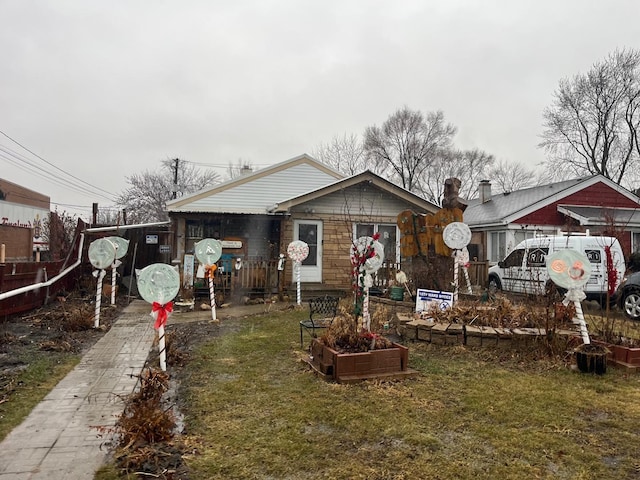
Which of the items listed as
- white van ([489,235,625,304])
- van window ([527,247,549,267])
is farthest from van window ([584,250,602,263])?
van window ([527,247,549,267])

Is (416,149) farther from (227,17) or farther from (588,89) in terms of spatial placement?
(227,17)

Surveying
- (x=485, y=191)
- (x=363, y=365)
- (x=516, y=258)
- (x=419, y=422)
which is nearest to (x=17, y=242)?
(x=363, y=365)

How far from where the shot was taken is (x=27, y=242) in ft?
49.5

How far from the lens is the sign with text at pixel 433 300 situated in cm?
708

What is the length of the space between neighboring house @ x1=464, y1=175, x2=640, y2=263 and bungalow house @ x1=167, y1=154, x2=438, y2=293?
25.2 feet

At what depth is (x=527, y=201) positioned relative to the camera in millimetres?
20547

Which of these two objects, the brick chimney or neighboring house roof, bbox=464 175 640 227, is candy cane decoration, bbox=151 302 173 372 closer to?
neighboring house roof, bbox=464 175 640 227

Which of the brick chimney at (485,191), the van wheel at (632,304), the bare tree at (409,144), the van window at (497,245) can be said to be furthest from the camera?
the bare tree at (409,144)

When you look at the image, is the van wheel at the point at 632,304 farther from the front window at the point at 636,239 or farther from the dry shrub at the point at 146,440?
the front window at the point at 636,239

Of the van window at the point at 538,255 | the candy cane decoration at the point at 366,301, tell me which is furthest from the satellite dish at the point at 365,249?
the van window at the point at 538,255

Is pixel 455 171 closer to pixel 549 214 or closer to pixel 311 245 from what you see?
pixel 549 214

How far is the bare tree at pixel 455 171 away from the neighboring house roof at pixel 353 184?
26284 mm

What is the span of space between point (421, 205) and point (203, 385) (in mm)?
10421

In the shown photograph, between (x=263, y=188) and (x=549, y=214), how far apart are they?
13331mm
